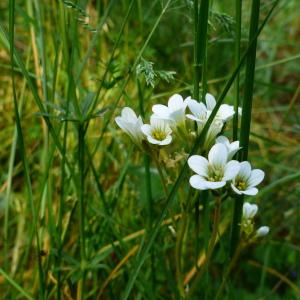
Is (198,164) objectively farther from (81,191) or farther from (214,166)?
(81,191)

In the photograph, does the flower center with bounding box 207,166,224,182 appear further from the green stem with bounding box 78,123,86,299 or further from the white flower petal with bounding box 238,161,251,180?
the green stem with bounding box 78,123,86,299

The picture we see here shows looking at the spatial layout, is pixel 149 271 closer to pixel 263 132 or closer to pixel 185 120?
pixel 185 120

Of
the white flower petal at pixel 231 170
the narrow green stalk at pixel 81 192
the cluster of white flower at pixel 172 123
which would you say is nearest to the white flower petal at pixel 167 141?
the cluster of white flower at pixel 172 123

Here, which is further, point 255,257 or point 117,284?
point 255,257

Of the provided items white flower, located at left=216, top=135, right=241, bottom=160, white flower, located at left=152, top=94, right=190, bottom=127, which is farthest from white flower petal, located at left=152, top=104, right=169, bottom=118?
white flower, located at left=216, top=135, right=241, bottom=160

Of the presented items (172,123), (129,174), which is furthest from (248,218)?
(129,174)

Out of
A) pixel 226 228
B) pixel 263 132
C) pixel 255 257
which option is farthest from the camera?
pixel 263 132

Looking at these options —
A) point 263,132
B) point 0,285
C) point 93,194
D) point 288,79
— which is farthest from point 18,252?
point 288,79
